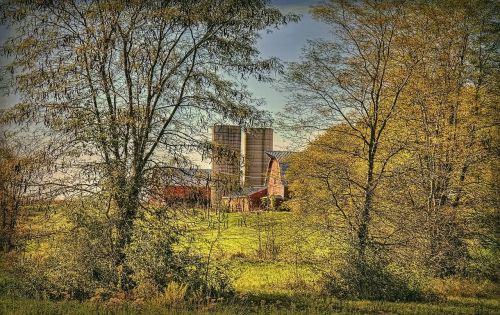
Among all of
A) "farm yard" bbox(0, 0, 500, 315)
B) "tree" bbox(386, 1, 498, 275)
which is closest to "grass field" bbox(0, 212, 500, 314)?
"farm yard" bbox(0, 0, 500, 315)

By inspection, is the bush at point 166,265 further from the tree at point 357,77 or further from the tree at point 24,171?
the tree at point 357,77

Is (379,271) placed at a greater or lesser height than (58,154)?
lesser

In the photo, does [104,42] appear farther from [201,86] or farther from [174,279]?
[174,279]

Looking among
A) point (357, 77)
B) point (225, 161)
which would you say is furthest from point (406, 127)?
point (225, 161)

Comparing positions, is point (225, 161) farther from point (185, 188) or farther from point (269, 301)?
point (269, 301)

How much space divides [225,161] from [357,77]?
4787mm

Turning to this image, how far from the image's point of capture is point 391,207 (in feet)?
41.8

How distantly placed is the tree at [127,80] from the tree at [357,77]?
9.17ft

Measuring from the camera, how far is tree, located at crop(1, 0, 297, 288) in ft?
33.1

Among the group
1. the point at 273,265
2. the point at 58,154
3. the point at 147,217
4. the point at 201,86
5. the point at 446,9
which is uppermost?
the point at 446,9

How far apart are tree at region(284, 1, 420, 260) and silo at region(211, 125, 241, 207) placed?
3.32 metres

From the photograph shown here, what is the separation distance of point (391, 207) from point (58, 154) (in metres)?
7.31

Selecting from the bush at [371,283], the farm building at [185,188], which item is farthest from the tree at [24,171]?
the bush at [371,283]

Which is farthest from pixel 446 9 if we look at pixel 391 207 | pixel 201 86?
pixel 201 86
